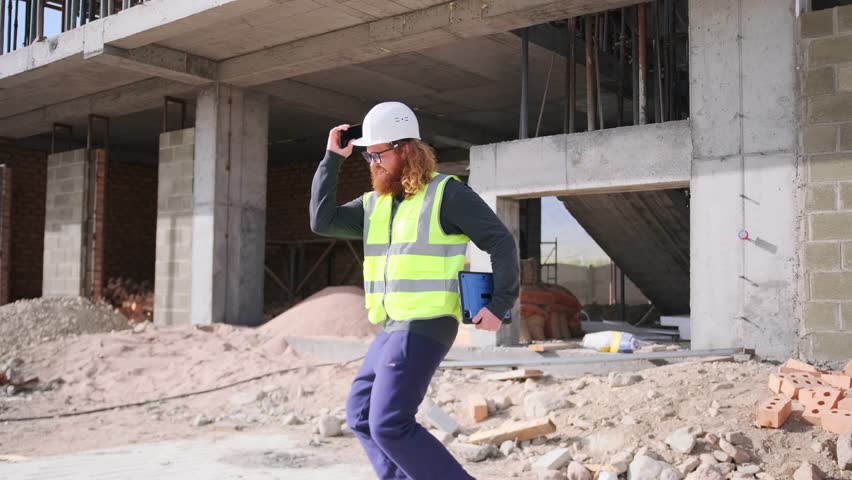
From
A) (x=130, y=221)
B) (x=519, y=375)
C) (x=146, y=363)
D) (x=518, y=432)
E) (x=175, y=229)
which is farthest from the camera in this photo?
(x=130, y=221)

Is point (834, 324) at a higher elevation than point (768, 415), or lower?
higher

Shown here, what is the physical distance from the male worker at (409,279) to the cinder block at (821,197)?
4.54 metres

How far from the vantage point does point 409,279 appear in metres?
3.21

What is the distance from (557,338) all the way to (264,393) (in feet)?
12.5

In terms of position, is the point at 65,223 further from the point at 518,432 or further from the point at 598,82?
the point at 518,432

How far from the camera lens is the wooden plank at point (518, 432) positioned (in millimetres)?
5410

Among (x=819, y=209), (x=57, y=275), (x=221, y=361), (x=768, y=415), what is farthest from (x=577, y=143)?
(x=57, y=275)

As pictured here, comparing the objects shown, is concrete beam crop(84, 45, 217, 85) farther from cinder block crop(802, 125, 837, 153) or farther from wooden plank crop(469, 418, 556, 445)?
cinder block crop(802, 125, 837, 153)

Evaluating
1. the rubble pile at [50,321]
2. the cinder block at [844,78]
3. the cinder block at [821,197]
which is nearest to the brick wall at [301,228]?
the rubble pile at [50,321]

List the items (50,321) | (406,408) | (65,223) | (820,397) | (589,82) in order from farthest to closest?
(65,223) → (50,321) → (589,82) → (820,397) → (406,408)

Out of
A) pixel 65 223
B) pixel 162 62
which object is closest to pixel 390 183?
pixel 162 62

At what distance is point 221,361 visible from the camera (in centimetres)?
947

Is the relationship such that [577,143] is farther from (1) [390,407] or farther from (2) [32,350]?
(2) [32,350]

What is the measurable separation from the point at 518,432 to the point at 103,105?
1044 cm
